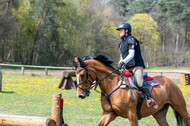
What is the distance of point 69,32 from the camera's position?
45.7m

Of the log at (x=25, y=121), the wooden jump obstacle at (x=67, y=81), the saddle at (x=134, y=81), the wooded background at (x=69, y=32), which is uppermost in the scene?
the wooded background at (x=69, y=32)

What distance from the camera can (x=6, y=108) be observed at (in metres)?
10.1

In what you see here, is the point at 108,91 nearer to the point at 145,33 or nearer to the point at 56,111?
the point at 56,111

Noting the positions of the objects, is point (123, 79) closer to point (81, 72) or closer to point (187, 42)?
point (81, 72)

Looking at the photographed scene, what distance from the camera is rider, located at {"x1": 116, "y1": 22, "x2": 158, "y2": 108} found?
580 cm

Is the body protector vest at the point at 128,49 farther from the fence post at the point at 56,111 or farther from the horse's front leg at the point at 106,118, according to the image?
the fence post at the point at 56,111

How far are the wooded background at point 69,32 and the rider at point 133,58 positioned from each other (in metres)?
33.0

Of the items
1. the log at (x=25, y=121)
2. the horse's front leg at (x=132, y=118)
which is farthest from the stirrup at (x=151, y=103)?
the log at (x=25, y=121)

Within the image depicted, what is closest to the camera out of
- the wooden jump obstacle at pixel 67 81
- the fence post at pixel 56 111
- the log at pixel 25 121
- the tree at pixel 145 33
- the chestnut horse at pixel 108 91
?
the log at pixel 25 121

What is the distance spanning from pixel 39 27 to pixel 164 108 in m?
37.7

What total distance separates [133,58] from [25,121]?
122 inches

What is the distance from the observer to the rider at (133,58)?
5805 millimetres

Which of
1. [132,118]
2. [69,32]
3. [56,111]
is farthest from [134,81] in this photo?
[69,32]

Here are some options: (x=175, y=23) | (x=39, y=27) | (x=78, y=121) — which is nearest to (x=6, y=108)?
(x=78, y=121)
